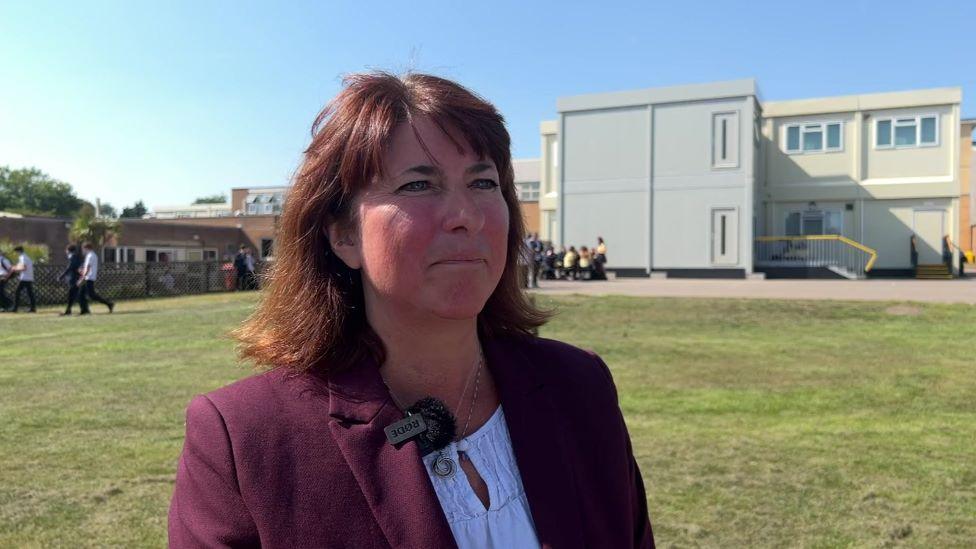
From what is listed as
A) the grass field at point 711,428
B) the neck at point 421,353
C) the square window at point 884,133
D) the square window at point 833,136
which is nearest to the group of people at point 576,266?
the square window at point 833,136

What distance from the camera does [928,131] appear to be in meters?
31.0

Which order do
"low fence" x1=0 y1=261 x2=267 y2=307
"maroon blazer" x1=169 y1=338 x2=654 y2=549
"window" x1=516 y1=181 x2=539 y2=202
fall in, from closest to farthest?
"maroon blazer" x1=169 y1=338 x2=654 y2=549 < "low fence" x1=0 y1=261 x2=267 y2=307 < "window" x1=516 y1=181 x2=539 y2=202

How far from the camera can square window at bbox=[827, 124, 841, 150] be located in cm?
3250

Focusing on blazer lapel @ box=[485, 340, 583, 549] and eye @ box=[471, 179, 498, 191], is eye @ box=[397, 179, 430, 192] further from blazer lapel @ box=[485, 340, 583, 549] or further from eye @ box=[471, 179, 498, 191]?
blazer lapel @ box=[485, 340, 583, 549]

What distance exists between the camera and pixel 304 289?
1779 millimetres

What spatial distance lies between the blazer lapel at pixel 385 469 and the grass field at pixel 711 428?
29.3 inches

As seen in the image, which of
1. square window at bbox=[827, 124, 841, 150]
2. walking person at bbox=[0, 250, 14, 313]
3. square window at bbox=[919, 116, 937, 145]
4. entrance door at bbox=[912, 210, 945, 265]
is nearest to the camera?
walking person at bbox=[0, 250, 14, 313]

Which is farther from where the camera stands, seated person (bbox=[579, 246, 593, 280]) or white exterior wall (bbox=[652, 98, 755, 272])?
white exterior wall (bbox=[652, 98, 755, 272])

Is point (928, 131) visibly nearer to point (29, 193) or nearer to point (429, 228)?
point (429, 228)

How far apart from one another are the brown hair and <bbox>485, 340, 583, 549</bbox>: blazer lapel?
0.34m

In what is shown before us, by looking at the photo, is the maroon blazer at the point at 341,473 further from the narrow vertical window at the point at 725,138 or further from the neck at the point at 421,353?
the narrow vertical window at the point at 725,138

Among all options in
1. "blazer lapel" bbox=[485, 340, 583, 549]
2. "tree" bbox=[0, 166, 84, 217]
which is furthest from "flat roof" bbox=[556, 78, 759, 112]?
"tree" bbox=[0, 166, 84, 217]

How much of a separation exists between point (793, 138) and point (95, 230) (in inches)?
1231

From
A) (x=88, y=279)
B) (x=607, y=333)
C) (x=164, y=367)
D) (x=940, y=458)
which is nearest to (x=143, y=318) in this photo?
(x=88, y=279)
